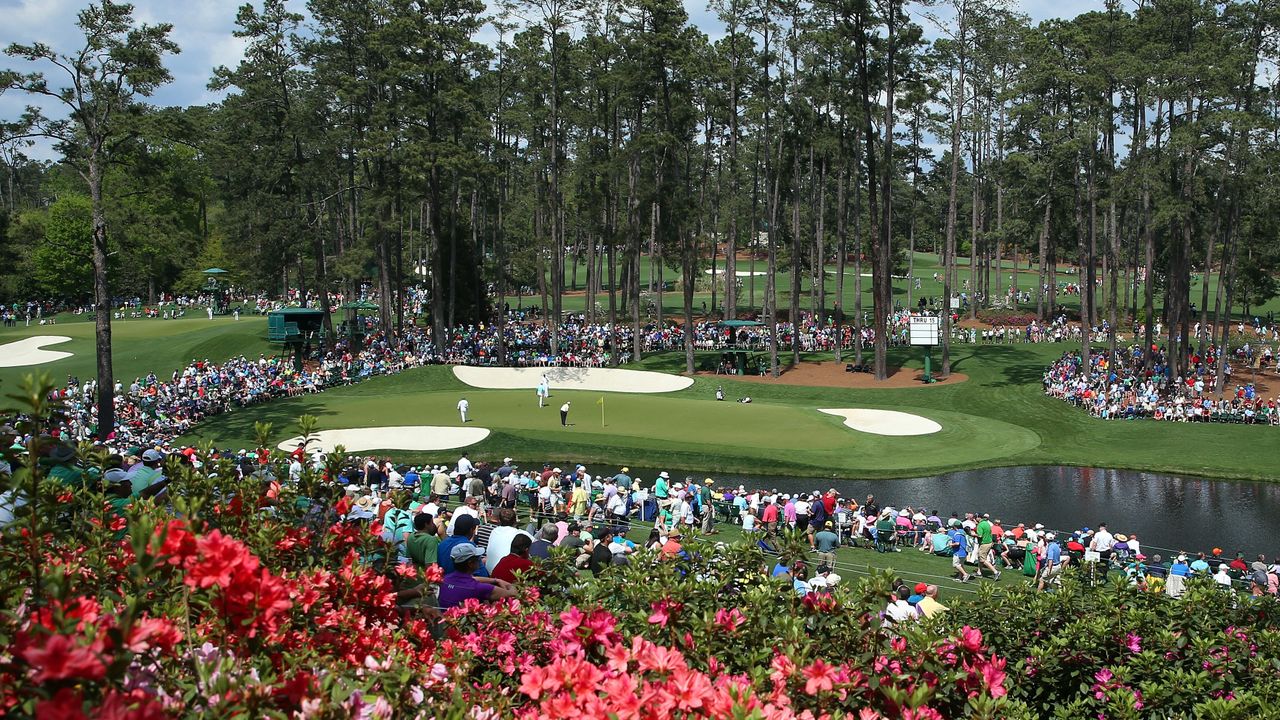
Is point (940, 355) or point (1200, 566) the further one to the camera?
point (940, 355)

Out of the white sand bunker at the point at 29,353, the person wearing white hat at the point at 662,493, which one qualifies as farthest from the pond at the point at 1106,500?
the white sand bunker at the point at 29,353

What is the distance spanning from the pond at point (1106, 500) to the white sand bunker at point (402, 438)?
6633 mm

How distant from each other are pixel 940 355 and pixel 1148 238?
11.5 metres

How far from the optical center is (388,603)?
23.1 ft

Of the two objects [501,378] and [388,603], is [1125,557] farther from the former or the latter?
[501,378]

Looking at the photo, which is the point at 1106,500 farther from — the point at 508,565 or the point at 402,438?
the point at 402,438

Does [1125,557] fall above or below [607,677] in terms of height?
below

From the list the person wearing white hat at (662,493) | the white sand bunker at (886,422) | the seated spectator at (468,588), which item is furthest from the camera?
the white sand bunker at (886,422)

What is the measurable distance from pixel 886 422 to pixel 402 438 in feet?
59.7

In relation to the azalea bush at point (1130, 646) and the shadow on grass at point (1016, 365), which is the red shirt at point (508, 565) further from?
the shadow on grass at point (1016, 365)

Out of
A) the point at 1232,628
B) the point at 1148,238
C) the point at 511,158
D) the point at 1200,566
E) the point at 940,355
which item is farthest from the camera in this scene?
the point at 511,158

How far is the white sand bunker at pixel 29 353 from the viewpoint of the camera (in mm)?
44969

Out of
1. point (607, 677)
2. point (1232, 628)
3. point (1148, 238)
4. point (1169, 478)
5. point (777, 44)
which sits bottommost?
point (1169, 478)

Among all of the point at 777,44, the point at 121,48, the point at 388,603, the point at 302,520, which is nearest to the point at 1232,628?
the point at 388,603
